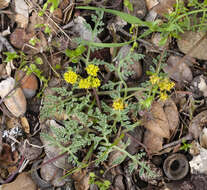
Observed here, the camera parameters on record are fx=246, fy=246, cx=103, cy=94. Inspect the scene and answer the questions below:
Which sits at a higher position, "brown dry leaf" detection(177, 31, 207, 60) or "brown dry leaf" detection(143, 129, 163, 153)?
"brown dry leaf" detection(177, 31, 207, 60)

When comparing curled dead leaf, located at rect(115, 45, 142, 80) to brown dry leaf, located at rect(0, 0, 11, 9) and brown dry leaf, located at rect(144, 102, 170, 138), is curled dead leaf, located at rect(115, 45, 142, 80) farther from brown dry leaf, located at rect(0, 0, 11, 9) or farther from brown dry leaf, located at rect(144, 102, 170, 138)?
brown dry leaf, located at rect(0, 0, 11, 9)

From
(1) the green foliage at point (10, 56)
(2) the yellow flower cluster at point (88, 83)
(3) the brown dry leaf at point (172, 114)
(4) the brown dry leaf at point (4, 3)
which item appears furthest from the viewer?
(3) the brown dry leaf at point (172, 114)

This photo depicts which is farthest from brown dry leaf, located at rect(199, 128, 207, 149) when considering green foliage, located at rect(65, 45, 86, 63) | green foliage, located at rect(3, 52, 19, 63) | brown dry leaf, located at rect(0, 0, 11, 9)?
brown dry leaf, located at rect(0, 0, 11, 9)

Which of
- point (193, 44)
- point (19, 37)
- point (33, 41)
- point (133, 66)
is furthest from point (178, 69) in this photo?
point (19, 37)

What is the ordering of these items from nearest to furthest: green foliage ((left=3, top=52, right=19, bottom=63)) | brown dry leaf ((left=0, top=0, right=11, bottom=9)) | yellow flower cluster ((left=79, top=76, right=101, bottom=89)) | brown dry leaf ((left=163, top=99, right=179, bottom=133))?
yellow flower cluster ((left=79, top=76, right=101, bottom=89)), green foliage ((left=3, top=52, right=19, bottom=63)), brown dry leaf ((left=0, top=0, right=11, bottom=9)), brown dry leaf ((left=163, top=99, right=179, bottom=133))

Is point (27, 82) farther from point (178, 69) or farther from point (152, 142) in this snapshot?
point (178, 69)

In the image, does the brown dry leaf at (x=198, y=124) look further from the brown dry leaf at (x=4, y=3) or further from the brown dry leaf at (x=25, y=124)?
the brown dry leaf at (x=4, y=3)

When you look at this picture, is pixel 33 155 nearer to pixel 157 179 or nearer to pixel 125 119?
pixel 125 119

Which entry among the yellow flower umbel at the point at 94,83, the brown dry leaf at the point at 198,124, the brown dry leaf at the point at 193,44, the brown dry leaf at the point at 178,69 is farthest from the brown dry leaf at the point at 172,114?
the yellow flower umbel at the point at 94,83
